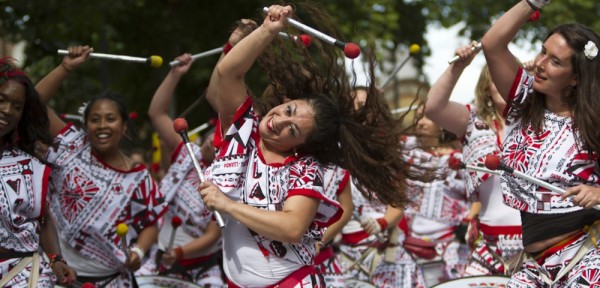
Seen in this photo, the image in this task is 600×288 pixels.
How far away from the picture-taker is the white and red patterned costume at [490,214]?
257 inches

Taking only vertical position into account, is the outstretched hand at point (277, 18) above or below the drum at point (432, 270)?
above

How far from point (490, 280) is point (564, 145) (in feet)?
4.35

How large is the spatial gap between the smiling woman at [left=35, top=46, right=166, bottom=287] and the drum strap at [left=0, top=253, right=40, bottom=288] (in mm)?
997

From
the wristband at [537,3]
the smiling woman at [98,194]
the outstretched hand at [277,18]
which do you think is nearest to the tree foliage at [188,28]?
the smiling woman at [98,194]

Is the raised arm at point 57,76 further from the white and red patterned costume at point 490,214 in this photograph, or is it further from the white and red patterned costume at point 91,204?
the white and red patterned costume at point 490,214

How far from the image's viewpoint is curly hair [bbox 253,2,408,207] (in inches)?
201

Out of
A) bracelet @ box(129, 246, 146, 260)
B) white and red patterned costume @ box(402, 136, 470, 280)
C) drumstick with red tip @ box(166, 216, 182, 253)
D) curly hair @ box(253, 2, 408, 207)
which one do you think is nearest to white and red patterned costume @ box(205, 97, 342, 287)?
curly hair @ box(253, 2, 408, 207)

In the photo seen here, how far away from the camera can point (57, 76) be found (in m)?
6.21

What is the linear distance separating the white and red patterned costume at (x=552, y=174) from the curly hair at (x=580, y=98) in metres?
0.04

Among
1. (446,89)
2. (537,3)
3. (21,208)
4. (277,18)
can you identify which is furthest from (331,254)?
(537,3)

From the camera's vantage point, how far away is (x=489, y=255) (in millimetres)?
6988

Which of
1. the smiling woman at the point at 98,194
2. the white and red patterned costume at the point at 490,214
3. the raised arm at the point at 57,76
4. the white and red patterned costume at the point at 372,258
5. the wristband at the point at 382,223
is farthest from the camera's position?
the white and red patterned costume at the point at 372,258

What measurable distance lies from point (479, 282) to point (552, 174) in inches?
50.6

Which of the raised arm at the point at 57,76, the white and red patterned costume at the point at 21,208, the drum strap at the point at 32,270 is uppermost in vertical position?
the raised arm at the point at 57,76
